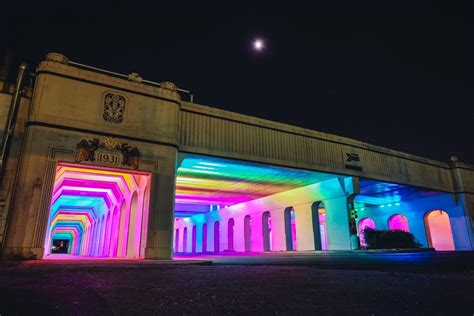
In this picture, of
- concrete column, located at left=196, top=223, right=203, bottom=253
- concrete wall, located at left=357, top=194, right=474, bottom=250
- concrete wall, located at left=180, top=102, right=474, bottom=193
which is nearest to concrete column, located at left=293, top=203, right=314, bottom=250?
concrete wall, located at left=180, top=102, right=474, bottom=193

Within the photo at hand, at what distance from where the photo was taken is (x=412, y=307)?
1.88 m

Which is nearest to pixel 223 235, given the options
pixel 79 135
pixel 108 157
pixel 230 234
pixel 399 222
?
pixel 230 234

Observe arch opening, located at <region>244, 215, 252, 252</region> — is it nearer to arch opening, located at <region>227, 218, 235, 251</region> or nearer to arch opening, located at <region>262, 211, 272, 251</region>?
arch opening, located at <region>262, 211, 272, 251</region>

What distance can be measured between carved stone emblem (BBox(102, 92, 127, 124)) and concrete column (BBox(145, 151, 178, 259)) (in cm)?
250

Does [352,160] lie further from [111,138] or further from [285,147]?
[111,138]

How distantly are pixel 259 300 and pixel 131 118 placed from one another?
10.8 metres

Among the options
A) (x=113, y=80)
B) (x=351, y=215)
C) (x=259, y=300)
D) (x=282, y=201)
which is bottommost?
(x=259, y=300)

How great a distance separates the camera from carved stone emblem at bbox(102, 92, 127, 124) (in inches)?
445

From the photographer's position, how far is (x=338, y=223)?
63.6 ft

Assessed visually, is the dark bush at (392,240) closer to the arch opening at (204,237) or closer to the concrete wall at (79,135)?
the concrete wall at (79,135)

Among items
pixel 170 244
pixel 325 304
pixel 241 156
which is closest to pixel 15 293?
pixel 325 304

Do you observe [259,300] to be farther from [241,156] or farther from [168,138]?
[241,156]

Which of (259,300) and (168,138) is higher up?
(168,138)

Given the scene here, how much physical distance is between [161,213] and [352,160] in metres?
13.1
